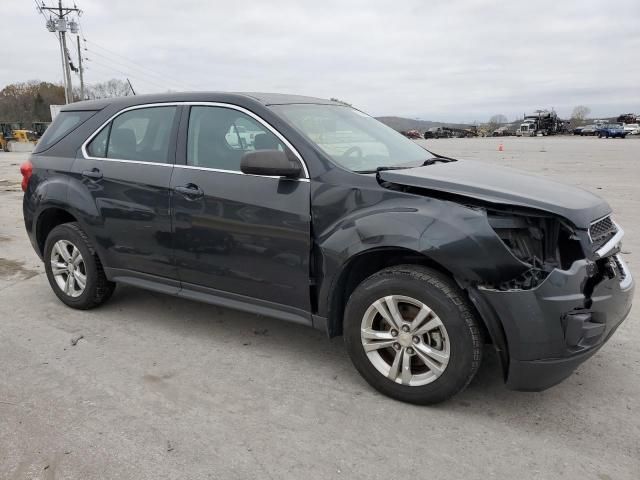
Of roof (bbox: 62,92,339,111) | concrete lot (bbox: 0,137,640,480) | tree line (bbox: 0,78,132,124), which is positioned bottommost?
concrete lot (bbox: 0,137,640,480)

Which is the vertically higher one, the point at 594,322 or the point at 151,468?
the point at 594,322

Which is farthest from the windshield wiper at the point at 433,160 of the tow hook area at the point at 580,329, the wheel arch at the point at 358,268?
the tow hook area at the point at 580,329

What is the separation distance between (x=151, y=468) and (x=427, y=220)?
73.5 inches

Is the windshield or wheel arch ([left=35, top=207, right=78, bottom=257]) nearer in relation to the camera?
the windshield

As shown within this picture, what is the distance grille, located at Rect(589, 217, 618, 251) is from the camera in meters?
2.89

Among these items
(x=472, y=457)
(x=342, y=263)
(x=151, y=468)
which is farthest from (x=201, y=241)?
(x=472, y=457)

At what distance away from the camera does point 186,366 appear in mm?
3590

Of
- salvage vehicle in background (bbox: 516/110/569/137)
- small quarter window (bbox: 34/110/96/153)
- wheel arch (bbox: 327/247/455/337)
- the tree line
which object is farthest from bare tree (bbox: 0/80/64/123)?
wheel arch (bbox: 327/247/455/337)

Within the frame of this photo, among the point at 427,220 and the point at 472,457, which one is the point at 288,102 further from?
the point at 472,457

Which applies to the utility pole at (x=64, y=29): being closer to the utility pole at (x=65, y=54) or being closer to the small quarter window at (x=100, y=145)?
the utility pole at (x=65, y=54)

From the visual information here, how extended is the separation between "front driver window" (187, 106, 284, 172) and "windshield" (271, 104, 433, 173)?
0.68ft

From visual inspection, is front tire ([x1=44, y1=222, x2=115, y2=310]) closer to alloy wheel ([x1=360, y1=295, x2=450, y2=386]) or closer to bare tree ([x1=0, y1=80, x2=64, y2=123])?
alloy wheel ([x1=360, y1=295, x2=450, y2=386])

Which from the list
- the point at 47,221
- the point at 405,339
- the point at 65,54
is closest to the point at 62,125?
the point at 47,221

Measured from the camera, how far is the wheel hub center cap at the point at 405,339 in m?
2.98
